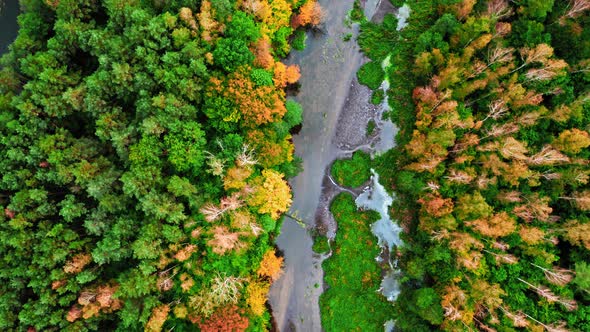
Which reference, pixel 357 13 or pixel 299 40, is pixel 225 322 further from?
pixel 357 13

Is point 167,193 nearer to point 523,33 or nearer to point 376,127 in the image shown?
point 376,127

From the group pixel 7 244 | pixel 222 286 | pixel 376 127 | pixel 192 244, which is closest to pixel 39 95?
pixel 7 244

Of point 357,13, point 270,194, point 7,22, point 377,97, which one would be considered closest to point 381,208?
point 377,97

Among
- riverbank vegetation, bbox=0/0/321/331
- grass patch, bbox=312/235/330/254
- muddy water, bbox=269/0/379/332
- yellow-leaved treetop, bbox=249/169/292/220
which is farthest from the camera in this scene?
grass patch, bbox=312/235/330/254

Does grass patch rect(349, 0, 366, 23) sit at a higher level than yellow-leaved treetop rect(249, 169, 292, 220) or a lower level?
higher

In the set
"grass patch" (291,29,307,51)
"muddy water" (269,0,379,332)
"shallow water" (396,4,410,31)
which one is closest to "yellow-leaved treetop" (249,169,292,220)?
"muddy water" (269,0,379,332)

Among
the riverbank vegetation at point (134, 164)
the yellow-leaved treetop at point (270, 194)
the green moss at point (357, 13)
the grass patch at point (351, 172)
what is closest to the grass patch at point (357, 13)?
the green moss at point (357, 13)

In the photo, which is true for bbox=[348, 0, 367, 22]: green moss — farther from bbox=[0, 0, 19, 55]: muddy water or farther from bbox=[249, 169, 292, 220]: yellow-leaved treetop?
bbox=[0, 0, 19, 55]: muddy water

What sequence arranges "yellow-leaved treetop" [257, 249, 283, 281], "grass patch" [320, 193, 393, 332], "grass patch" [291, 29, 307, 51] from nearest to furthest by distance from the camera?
"yellow-leaved treetop" [257, 249, 283, 281] → "grass patch" [320, 193, 393, 332] → "grass patch" [291, 29, 307, 51]

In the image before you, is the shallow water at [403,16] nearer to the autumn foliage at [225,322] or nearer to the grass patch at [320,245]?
the grass patch at [320,245]
